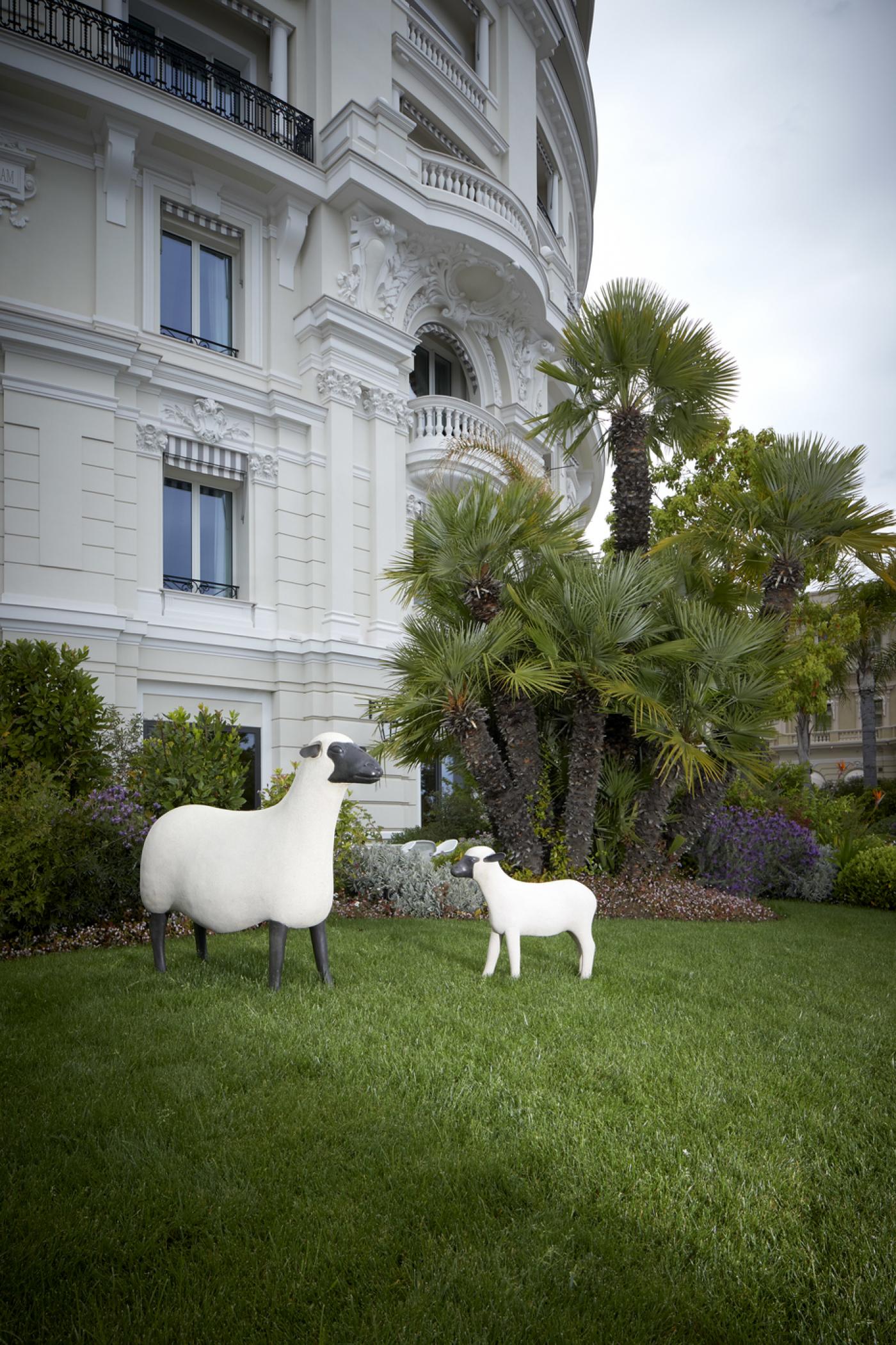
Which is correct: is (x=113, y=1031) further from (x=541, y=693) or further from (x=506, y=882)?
(x=541, y=693)

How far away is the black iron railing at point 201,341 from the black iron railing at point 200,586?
396 cm

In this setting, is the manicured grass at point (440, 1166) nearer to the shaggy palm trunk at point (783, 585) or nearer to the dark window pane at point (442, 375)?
the shaggy palm trunk at point (783, 585)

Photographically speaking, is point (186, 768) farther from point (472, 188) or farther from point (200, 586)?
point (472, 188)

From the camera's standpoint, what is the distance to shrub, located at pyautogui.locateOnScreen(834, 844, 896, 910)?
11.3 m

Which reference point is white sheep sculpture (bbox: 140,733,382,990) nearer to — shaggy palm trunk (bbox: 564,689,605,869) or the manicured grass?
the manicured grass

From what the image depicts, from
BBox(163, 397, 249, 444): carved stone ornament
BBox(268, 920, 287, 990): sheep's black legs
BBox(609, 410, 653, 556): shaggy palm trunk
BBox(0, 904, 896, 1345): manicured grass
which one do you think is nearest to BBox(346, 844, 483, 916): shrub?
BBox(0, 904, 896, 1345): manicured grass

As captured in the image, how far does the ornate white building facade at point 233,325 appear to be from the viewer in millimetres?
12383

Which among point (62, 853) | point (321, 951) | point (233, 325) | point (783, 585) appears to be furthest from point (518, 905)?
point (233, 325)

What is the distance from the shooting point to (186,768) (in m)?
8.45

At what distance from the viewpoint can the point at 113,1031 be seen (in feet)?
13.5

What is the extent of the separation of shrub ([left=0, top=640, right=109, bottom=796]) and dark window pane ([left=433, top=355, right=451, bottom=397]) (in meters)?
13.1

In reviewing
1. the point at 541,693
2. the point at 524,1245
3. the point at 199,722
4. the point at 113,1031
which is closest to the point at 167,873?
the point at 113,1031

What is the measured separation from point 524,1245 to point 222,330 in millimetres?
15535

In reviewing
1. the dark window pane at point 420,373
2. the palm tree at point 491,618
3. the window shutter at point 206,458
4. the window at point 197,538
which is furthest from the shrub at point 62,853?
the dark window pane at point 420,373
